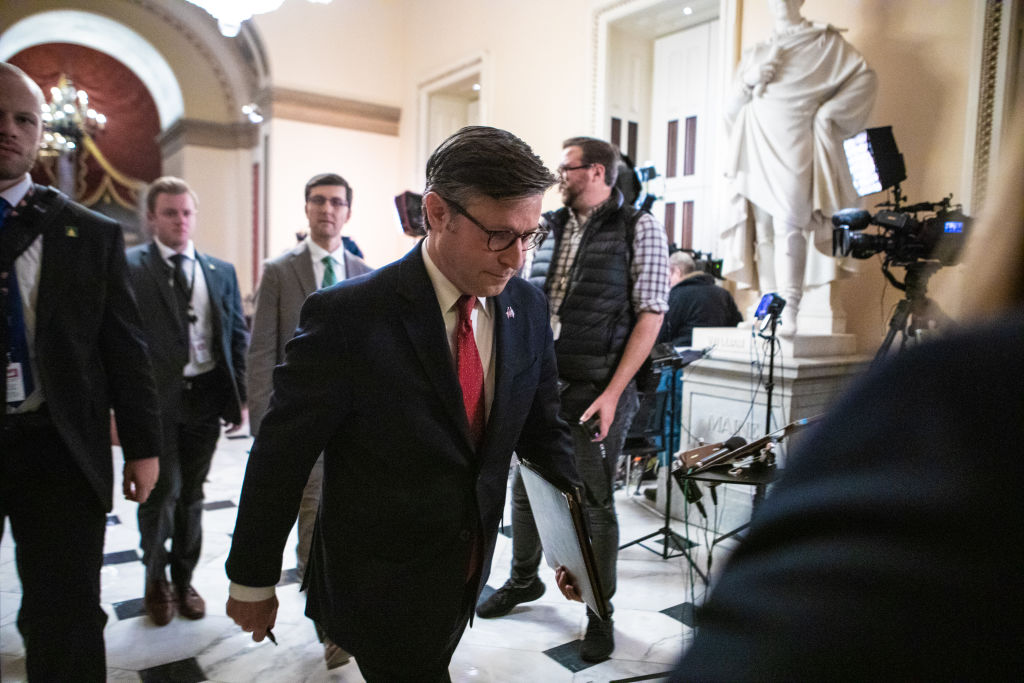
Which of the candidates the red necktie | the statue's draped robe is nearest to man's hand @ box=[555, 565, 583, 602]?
the red necktie

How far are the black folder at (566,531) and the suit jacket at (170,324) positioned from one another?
1.88 metres

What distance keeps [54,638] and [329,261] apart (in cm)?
174

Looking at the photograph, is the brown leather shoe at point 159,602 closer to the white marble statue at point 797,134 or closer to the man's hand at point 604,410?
the man's hand at point 604,410

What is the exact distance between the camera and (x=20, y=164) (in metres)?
1.67

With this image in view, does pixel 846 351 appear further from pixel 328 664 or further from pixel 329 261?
pixel 328 664

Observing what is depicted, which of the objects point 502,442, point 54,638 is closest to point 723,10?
point 502,442

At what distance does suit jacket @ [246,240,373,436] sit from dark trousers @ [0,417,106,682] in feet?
3.77

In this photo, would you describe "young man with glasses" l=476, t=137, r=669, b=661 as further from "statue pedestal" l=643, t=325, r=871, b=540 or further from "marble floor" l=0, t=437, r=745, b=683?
"statue pedestal" l=643, t=325, r=871, b=540

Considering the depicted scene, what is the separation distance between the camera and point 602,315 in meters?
2.63

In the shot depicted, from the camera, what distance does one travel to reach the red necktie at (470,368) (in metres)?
1.44

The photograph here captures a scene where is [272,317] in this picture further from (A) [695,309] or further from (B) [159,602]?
(A) [695,309]

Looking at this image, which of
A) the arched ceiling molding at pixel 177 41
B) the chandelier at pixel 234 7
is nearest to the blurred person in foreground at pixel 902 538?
the chandelier at pixel 234 7

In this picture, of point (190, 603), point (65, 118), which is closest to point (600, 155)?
point (190, 603)

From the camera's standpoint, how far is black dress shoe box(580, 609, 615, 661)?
101 inches
